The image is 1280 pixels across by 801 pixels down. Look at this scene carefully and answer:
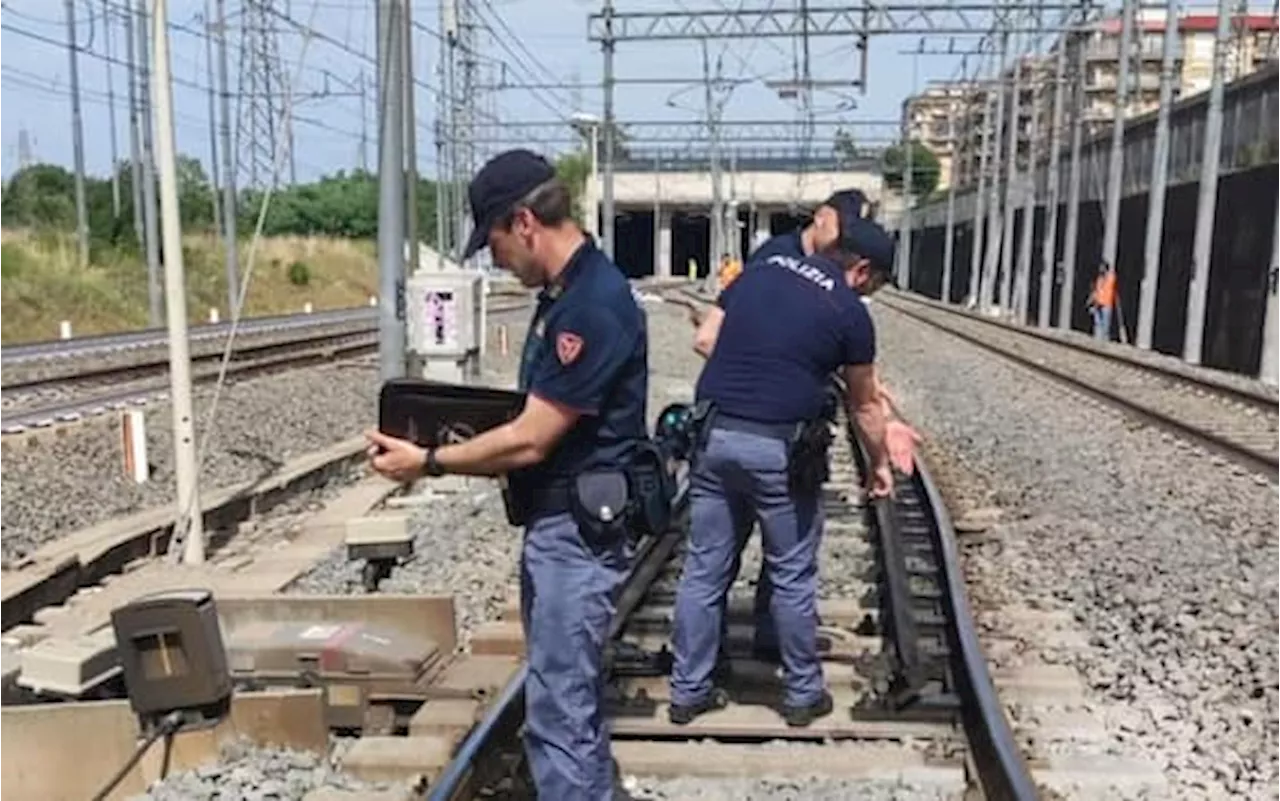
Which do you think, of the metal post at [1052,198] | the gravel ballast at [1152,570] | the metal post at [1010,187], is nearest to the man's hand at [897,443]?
the gravel ballast at [1152,570]

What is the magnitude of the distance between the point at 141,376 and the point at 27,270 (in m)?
17.9

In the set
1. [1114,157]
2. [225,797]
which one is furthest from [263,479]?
[1114,157]

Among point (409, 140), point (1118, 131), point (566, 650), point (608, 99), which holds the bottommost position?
point (566, 650)

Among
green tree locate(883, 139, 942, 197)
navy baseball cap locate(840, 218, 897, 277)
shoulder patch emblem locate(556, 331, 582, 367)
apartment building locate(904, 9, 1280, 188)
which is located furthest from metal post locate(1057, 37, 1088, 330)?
green tree locate(883, 139, 942, 197)

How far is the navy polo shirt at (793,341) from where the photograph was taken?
5.36 metres

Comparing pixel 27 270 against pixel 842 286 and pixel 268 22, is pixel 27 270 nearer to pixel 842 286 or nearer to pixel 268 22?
pixel 268 22

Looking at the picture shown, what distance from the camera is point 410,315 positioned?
13.9 metres

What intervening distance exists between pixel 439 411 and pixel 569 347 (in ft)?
1.62

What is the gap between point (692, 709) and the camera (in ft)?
18.5

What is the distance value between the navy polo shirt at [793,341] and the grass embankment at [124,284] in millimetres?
21215

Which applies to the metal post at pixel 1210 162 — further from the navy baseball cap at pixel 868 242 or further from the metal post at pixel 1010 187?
the navy baseball cap at pixel 868 242

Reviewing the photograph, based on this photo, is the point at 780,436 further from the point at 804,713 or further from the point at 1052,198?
the point at 1052,198

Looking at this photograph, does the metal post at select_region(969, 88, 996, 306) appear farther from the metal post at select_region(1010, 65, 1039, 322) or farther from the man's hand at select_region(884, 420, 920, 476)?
the man's hand at select_region(884, 420, 920, 476)

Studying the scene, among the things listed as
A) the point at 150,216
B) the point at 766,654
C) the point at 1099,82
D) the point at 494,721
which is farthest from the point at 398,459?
the point at 1099,82
